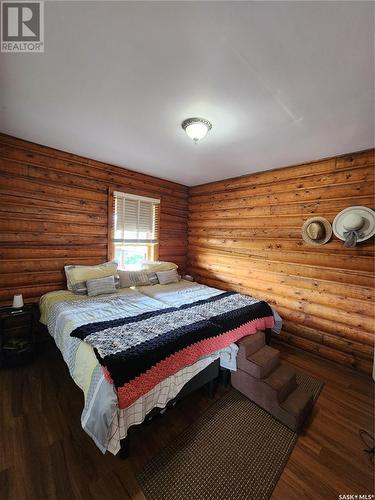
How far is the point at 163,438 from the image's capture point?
66.2 inches

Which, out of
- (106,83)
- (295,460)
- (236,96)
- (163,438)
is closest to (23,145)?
(106,83)

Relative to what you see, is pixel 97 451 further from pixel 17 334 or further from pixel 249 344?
pixel 17 334

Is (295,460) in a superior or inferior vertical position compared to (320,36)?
inferior

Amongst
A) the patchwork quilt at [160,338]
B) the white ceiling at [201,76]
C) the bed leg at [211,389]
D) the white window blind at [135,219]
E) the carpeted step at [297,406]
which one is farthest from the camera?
the white window blind at [135,219]

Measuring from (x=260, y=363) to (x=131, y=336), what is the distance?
1.24m

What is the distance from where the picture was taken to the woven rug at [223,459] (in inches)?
53.1

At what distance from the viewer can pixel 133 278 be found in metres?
3.51


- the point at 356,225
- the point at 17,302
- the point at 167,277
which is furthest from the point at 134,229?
the point at 356,225

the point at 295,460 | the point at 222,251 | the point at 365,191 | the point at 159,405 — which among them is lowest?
the point at 295,460

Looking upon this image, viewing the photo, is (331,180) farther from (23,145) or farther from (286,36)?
(23,145)

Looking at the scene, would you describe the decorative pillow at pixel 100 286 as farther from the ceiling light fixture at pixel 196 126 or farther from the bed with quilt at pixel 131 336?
the ceiling light fixture at pixel 196 126

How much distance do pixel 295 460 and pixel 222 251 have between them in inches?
119

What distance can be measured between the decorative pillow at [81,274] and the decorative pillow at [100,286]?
8 cm

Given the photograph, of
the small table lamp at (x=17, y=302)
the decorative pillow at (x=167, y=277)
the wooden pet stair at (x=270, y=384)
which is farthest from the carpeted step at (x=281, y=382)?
the small table lamp at (x=17, y=302)
